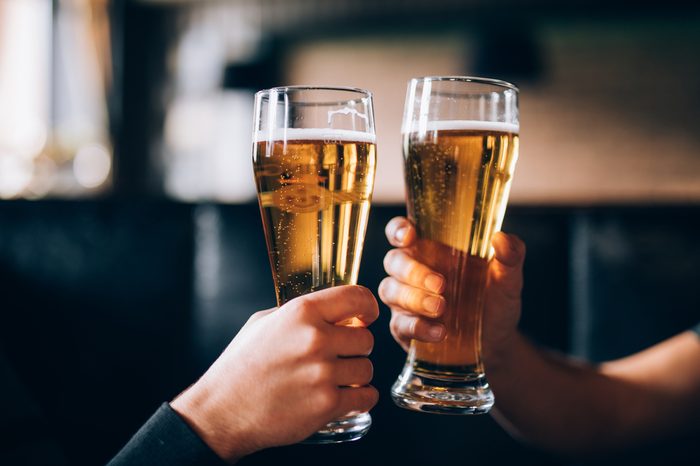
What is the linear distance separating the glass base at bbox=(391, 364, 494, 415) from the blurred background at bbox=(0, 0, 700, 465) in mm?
554

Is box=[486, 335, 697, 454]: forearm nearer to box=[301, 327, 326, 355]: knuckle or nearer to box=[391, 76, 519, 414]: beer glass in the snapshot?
box=[391, 76, 519, 414]: beer glass

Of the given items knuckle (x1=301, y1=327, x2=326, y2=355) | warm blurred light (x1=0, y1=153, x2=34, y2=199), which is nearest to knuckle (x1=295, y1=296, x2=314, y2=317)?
knuckle (x1=301, y1=327, x2=326, y2=355)

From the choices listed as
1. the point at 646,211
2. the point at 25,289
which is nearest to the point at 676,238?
the point at 646,211

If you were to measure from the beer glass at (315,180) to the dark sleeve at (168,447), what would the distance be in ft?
0.40

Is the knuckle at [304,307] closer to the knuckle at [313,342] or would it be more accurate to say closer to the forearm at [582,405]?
the knuckle at [313,342]

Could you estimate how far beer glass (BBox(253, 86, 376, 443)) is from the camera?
0.78 metres

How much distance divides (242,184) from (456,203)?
3579 millimetres

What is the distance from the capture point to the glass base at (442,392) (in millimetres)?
836

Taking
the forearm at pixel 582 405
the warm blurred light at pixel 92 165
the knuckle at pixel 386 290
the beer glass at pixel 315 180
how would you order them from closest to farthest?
1. the beer glass at pixel 315 180
2. the knuckle at pixel 386 290
3. the forearm at pixel 582 405
4. the warm blurred light at pixel 92 165

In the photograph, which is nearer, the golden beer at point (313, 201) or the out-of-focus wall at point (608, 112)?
the golden beer at point (313, 201)

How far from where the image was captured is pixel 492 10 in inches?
150

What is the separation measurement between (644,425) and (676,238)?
0.56m

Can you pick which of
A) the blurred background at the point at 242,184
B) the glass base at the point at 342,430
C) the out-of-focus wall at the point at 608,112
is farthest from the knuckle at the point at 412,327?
the out-of-focus wall at the point at 608,112

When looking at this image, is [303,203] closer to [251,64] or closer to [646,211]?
[646,211]
